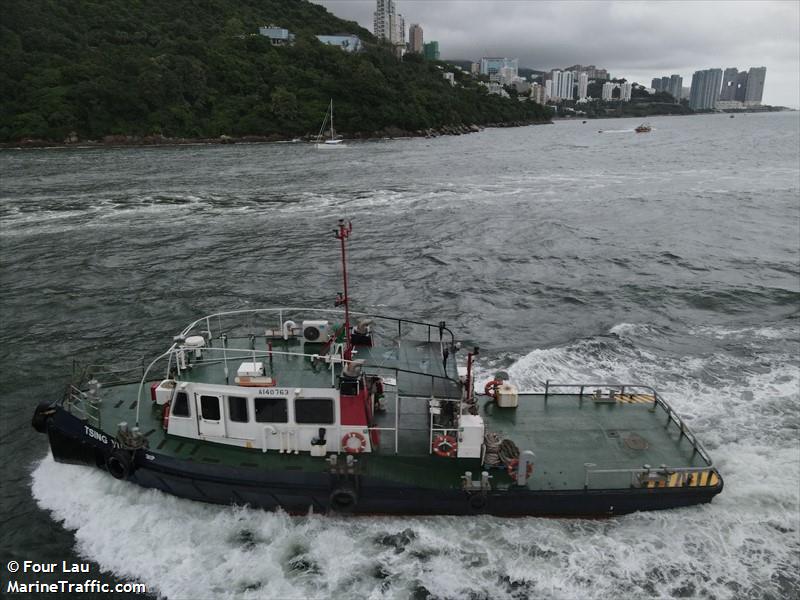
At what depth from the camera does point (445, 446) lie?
12.2 m

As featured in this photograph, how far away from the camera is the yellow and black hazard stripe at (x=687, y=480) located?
39.4ft

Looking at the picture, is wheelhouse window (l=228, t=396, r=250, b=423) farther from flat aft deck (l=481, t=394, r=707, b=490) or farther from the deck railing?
flat aft deck (l=481, t=394, r=707, b=490)

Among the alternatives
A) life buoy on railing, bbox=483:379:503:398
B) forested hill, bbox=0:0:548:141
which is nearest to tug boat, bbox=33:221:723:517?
life buoy on railing, bbox=483:379:503:398

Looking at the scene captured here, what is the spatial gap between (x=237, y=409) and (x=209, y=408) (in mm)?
666

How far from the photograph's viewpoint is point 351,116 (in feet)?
413

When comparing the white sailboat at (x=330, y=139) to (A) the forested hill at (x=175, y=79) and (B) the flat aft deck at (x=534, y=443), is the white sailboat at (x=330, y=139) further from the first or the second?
(B) the flat aft deck at (x=534, y=443)

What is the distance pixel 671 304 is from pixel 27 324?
28671 mm

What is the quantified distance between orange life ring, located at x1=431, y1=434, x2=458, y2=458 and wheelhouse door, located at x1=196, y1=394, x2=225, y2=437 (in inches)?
186

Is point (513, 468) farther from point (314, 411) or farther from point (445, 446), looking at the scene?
point (314, 411)

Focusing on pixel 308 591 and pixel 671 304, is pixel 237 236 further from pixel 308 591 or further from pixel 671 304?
pixel 308 591

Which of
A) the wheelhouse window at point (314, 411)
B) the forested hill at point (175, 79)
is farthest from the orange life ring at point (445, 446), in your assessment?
the forested hill at point (175, 79)

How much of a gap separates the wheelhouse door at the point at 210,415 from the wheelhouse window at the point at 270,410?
86cm

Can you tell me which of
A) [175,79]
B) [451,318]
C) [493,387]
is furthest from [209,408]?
[175,79]

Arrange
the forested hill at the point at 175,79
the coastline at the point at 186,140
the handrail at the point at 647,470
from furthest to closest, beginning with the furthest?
the forested hill at the point at 175,79 < the coastline at the point at 186,140 < the handrail at the point at 647,470
